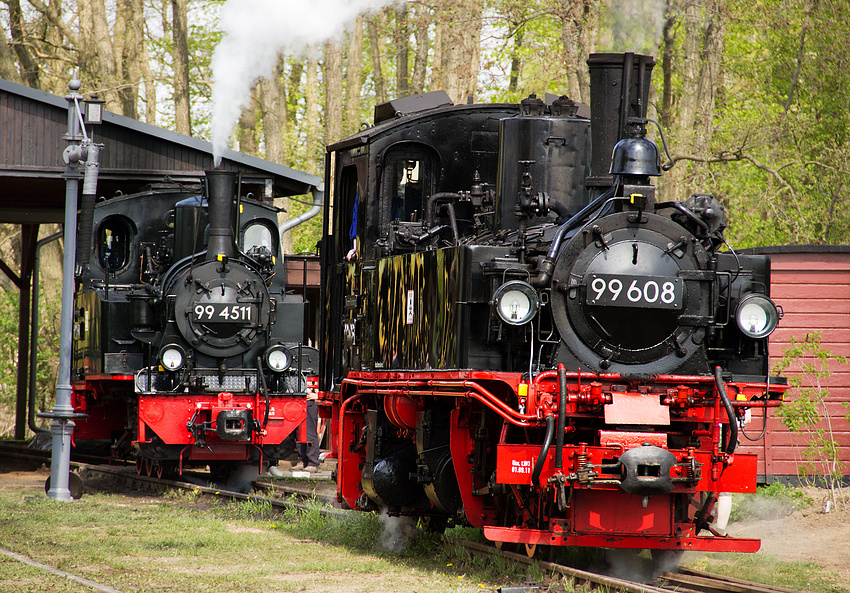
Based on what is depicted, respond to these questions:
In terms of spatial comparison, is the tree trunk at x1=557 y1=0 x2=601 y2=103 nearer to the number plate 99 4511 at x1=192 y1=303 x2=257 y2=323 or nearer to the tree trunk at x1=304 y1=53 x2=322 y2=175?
the number plate 99 4511 at x1=192 y1=303 x2=257 y2=323

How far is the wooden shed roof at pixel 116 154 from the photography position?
47.3 ft

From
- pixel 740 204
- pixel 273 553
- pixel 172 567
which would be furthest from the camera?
pixel 740 204

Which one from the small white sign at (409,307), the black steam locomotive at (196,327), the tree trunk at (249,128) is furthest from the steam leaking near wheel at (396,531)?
the tree trunk at (249,128)

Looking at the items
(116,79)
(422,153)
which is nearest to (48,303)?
(116,79)

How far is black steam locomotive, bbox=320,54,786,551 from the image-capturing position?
250 inches

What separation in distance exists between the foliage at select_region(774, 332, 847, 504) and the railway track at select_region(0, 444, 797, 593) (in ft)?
13.7

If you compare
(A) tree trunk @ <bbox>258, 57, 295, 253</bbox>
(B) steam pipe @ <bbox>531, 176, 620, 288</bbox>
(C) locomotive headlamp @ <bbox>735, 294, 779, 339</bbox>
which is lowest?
(C) locomotive headlamp @ <bbox>735, 294, 779, 339</bbox>

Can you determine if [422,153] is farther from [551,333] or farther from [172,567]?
[172,567]

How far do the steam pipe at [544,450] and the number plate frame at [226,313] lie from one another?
6945mm

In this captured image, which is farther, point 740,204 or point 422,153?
point 740,204

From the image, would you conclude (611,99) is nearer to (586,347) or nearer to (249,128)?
(586,347)

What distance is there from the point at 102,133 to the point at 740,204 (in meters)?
12.8

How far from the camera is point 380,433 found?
8.27 metres

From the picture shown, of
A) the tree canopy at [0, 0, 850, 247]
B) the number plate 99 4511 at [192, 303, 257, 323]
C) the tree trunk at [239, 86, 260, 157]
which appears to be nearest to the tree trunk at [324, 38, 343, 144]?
the tree canopy at [0, 0, 850, 247]
